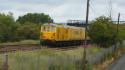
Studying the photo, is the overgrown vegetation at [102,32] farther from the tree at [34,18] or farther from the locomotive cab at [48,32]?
the tree at [34,18]

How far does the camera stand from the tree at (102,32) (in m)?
48.2

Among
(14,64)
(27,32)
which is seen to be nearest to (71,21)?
(27,32)

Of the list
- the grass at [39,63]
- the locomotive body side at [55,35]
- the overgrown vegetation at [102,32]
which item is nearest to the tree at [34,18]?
the locomotive body side at [55,35]

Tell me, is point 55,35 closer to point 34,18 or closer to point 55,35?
point 55,35

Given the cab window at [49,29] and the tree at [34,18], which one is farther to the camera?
the tree at [34,18]

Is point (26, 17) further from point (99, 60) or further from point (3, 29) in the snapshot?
point (99, 60)

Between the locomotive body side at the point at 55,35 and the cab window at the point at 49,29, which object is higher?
the cab window at the point at 49,29

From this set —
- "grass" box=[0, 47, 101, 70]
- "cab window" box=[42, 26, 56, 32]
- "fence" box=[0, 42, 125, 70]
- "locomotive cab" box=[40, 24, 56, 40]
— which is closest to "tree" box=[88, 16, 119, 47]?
"cab window" box=[42, 26, 56, 32]

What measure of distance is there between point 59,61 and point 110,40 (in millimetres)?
27219

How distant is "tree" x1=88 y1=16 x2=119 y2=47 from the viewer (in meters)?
48.2

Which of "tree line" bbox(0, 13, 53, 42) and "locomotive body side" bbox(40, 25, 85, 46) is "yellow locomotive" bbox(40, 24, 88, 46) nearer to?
"locomotive body side" bbox(40, 25, 85, 46)

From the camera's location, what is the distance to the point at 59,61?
947 inches

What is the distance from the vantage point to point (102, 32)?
48.3 meters

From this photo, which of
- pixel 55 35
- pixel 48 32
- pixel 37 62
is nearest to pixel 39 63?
pixel 37 62
